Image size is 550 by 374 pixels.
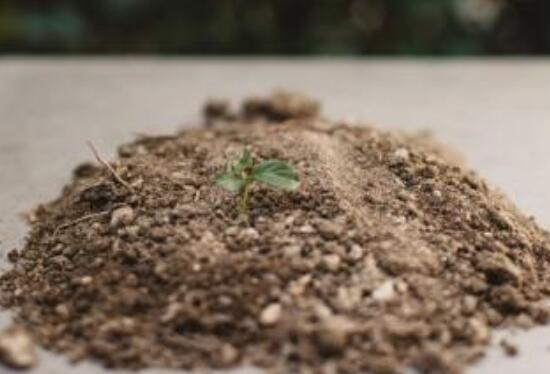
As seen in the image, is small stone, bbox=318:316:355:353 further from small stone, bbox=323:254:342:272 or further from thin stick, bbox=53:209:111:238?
thin stick, bbox=53:209:111:238

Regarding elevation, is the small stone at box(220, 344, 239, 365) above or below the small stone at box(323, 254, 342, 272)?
below

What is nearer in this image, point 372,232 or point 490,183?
point 372,232

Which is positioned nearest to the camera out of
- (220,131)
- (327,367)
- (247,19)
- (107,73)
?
(327,367)

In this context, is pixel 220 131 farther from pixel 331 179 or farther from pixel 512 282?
pixel 512 282

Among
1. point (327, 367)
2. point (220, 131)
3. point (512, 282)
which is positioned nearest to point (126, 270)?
point (327, 367)

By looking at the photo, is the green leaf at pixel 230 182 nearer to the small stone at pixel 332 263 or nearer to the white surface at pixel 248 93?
the small stone at pixel 332 263

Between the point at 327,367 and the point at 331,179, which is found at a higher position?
the point at 331,179

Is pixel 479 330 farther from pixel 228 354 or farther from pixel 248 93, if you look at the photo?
pixel 248 93

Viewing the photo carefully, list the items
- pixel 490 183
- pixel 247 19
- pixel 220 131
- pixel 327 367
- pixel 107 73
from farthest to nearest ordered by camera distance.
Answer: pixel 247 19, pixel 107 73, pixel 220 131, pixel 490 183, pixel 327 367

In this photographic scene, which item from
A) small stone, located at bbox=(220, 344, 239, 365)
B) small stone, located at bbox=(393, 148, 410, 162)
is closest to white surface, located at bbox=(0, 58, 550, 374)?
small stone, located at bbox=(393, 148, 410, 162)
